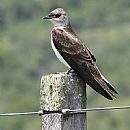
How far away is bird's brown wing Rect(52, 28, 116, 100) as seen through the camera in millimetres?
6168

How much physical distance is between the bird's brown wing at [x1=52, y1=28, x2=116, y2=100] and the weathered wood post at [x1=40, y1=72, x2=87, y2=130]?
1.50ft

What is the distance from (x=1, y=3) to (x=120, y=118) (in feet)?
119

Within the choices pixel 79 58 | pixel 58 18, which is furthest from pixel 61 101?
pixel 58 18

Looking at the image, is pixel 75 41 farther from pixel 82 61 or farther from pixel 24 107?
pixel 24 107

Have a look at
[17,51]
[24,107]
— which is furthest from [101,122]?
[17,51]

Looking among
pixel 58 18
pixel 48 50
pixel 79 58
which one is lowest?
pixel 79 58

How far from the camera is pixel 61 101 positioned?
5.45 m

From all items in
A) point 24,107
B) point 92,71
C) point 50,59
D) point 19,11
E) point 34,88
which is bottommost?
point 92,71

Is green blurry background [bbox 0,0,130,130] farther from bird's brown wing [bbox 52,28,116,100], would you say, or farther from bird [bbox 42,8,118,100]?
bird's brown wing [bbox 52,28,116,100]

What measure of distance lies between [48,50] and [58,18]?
6497cm

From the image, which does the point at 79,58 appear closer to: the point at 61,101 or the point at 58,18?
the point at 58,18

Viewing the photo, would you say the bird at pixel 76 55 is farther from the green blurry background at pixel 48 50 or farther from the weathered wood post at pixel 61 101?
the green blurry background at pixel 48 50

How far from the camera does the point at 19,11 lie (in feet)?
280

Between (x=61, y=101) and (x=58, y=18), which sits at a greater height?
(x=58, y=18)
